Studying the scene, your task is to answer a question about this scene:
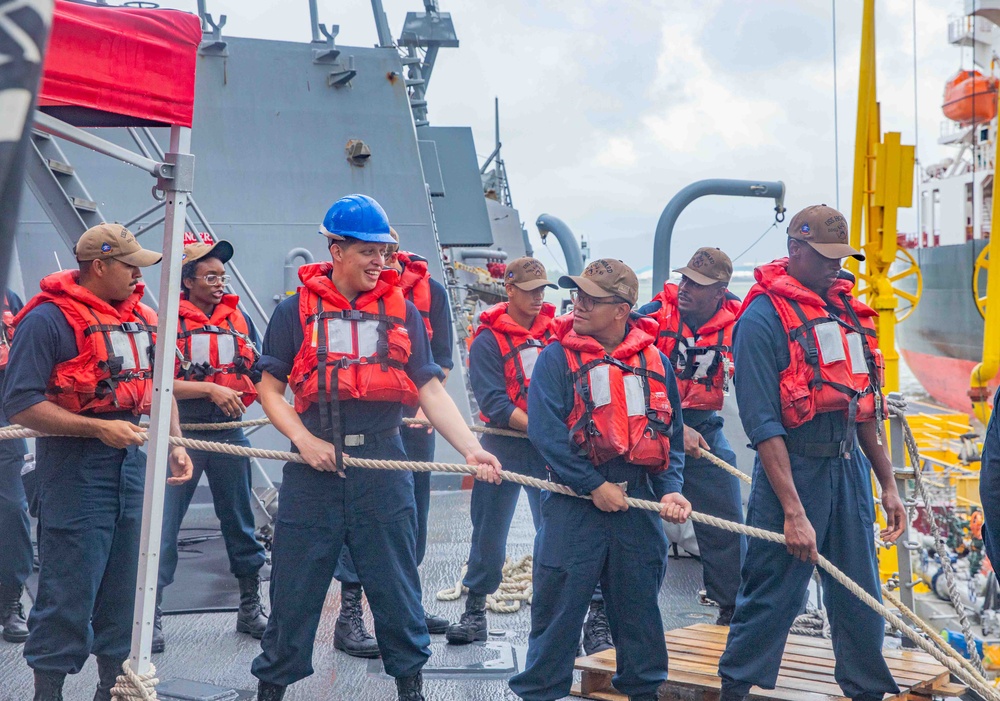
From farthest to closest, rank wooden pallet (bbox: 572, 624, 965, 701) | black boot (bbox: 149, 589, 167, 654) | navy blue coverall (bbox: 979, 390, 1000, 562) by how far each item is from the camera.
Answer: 1. black boot (bbox: 149, 589, 167, 654)
2. wooden pallet (bbox: 572, 624, 965, 701)
3. navy blue coverall (bbox: 979, 390, 1000, 562)

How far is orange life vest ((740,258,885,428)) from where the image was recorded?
375 cm

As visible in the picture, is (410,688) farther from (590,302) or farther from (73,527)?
(590,302)

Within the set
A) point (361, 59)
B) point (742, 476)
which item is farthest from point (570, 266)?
point (742, 476)

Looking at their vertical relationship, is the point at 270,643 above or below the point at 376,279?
below

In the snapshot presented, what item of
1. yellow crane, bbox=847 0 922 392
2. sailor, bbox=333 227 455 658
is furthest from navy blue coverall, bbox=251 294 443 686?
yellow crane, bbox=847 0 922 392

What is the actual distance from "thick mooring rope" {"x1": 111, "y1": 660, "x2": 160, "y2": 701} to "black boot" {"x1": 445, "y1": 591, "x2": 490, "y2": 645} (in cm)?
210

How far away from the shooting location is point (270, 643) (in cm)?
368

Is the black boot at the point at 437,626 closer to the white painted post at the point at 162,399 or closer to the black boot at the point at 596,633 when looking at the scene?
the black boot at the point at 596,633

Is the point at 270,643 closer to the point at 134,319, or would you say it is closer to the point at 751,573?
the point at 134,319

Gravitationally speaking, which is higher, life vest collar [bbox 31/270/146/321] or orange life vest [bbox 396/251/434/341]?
orange life vest [bbox 396/251/434/341]

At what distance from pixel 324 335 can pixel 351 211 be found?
18.8 inches

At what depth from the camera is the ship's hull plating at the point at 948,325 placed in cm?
3412

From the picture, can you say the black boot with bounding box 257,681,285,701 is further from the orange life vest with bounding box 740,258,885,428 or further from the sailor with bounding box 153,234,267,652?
the orange life vest with bounding box 740,258,885,428

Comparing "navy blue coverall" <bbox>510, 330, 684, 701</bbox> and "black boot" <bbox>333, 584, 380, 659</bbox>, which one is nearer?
"navy blue coverall" <bbox>510, 330, 684, 701</bbox>
